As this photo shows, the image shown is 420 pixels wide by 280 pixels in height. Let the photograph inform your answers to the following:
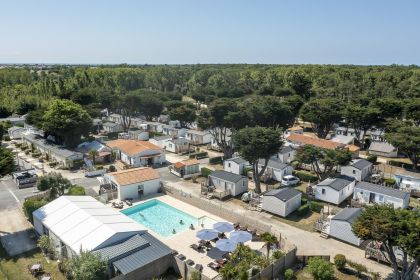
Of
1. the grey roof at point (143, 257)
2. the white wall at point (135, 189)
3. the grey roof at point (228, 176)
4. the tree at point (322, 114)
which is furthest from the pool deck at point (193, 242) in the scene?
the tree at point (322, 114)

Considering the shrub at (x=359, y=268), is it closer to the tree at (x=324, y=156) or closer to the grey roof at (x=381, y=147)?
the tree at (x=324, y=156)

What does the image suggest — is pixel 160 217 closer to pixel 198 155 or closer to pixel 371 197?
pixel 198 155

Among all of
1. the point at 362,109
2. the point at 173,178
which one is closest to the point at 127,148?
the point at 173,178

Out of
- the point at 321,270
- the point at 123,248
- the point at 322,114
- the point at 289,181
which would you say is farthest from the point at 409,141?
the point at 123,248

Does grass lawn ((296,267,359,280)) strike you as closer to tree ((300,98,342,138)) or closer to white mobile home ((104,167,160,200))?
white mobile home ((104,167,160,200))

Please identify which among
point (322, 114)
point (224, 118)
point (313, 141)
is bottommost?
point (313, 141)
